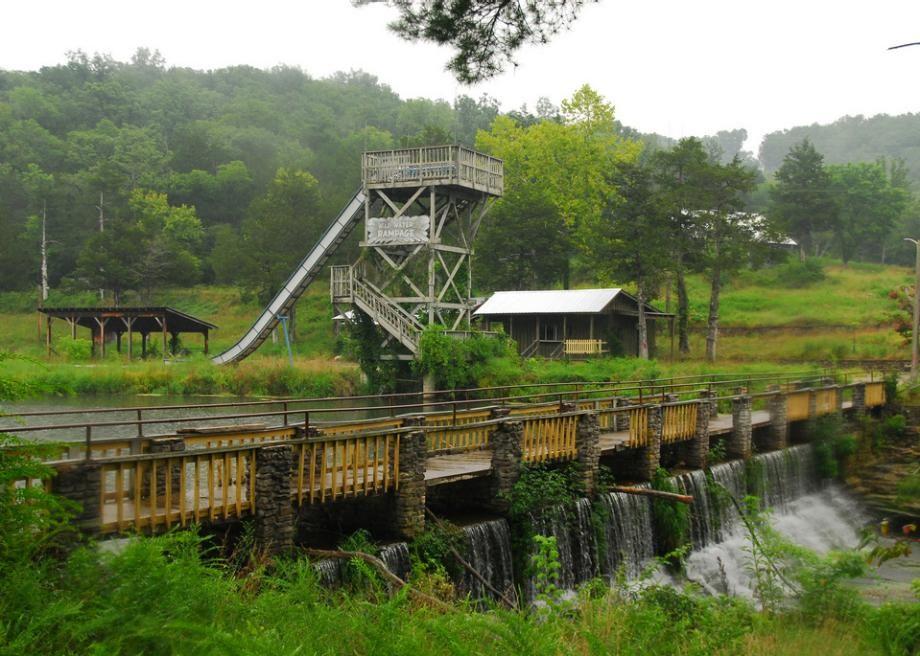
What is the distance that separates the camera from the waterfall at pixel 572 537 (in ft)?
51.1

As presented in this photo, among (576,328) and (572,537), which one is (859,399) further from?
(576,328)

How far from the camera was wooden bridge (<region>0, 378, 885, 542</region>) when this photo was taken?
33.7ft

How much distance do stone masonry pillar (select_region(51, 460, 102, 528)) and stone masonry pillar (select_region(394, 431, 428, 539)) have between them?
196 inches

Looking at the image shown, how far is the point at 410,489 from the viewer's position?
13.5m

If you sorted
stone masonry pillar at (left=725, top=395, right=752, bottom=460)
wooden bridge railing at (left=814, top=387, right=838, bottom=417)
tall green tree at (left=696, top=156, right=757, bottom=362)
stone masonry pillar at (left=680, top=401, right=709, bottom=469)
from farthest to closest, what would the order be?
1. tall green tree at (left=696, top=156, right=757, bottom=362)
2. wooden bridge railing at (left=814, top=387, right=838, bottom=417)
3. stone masonry pillar at (left=725, top=395, right=752, bottom=460)
4. stone masonry pillar at (left=680, top=401, right=709, bottom=469)

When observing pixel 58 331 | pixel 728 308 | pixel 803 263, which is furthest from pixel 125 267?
pixel 803 263

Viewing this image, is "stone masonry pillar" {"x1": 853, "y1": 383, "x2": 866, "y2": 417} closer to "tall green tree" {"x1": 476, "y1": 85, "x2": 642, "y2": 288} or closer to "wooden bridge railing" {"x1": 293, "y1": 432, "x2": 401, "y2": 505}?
"wooden bridge railing" {"x1": 293, "y1": 432, "x2": 401, "y2": 505}

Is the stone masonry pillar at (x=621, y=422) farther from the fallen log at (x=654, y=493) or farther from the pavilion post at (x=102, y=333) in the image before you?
the pavilion post at (x=102, y=333)

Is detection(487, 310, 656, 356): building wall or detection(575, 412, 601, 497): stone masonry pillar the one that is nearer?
detection(575, 412, 601, 497): stone masonry pillar

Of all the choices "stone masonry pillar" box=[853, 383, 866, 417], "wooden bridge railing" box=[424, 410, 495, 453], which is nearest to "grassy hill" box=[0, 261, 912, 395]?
"stone masonry pillar" box=[853, 383, 866, 417]

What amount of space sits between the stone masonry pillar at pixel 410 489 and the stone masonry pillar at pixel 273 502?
2.21m

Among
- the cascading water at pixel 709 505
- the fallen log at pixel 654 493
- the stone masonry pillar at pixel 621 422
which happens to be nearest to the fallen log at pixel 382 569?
the fallen log at pixel 654 493

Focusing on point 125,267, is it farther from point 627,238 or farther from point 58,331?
point 627,238

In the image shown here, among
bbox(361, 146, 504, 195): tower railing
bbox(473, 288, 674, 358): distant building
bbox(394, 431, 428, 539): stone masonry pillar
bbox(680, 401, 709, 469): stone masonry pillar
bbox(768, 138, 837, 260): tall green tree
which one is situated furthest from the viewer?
bbox(768, 138, 837, 260): tall green tree
